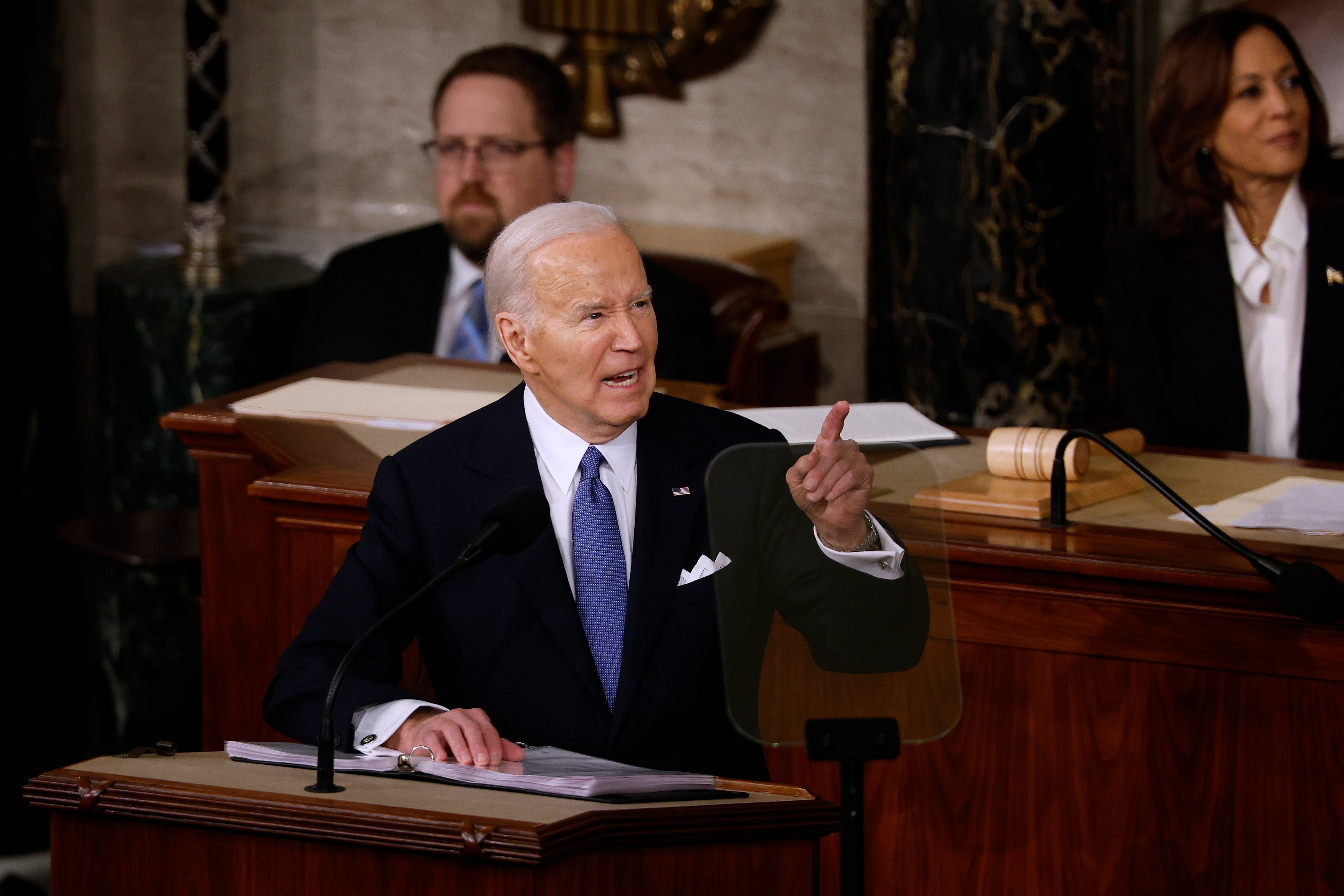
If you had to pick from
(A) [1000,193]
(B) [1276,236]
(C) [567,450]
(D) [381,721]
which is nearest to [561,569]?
(C) [567,450]

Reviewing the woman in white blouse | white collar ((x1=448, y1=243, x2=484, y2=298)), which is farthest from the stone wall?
the woman in white blouse

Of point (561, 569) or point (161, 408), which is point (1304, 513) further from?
point (161, 408)

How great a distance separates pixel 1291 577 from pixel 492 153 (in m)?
2.49

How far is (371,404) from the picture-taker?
288 centimetres

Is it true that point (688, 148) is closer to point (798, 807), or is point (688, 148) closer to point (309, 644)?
point (309, 644)

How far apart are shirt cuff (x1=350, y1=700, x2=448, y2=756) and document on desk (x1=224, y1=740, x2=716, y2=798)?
3cm

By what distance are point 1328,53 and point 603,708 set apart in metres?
3.10

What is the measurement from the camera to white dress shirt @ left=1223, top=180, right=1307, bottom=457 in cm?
349

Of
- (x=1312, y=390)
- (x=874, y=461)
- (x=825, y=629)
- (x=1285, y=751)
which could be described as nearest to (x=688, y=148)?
(x=1312, y=390)

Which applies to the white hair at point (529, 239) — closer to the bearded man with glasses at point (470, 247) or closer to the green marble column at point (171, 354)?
the bearded man with glasses at point (470, 247)

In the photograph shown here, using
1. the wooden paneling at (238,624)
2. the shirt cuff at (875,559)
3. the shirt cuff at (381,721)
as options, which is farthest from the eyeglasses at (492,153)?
the shirt cuff at (875,559)

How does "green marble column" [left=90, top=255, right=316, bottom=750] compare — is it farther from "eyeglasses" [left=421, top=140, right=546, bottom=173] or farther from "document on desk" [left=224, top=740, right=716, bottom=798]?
"document on desk" [left=224, top=740, right=716, bottom=798]

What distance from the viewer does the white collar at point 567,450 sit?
198cm

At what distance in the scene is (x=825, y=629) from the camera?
1.43 meters
